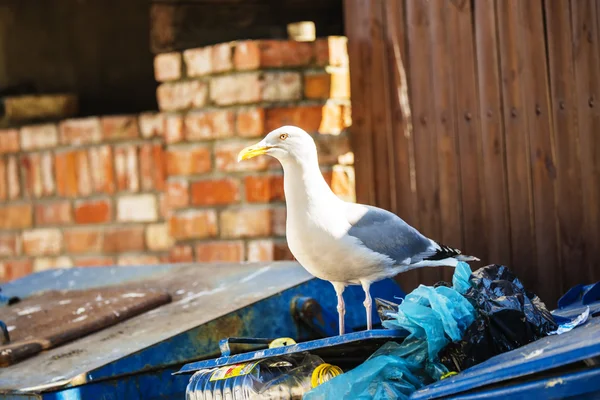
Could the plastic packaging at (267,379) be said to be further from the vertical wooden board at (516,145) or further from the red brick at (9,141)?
the red brick at (9,141)

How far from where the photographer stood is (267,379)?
2498 mm

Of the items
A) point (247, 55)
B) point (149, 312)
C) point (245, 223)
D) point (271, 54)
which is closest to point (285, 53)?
point (271, 54)

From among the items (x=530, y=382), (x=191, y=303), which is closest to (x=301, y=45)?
(x=191, y=303)

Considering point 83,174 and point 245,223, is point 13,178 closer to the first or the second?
point 83,174

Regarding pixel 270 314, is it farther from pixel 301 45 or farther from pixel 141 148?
pixel 141 148

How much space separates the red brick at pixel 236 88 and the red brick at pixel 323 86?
22 cm

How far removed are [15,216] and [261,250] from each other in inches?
70.9

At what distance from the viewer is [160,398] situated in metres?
3.05

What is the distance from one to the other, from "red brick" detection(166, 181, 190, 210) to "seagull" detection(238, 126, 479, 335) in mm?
1694

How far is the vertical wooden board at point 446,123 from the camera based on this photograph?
409 cm

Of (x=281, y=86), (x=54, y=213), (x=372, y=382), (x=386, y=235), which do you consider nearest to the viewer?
(x=372, y=382)

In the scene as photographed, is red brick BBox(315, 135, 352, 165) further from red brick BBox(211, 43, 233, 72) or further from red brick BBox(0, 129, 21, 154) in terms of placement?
red brick BBox(0, 129, 21, 154)

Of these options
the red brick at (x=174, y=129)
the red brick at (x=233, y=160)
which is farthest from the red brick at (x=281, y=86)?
the red brick at (x=174, y=129)

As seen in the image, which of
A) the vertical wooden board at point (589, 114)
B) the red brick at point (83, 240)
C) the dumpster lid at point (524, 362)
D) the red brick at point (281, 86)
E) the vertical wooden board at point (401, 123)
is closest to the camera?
the dumpster lid at point (524, 362)
